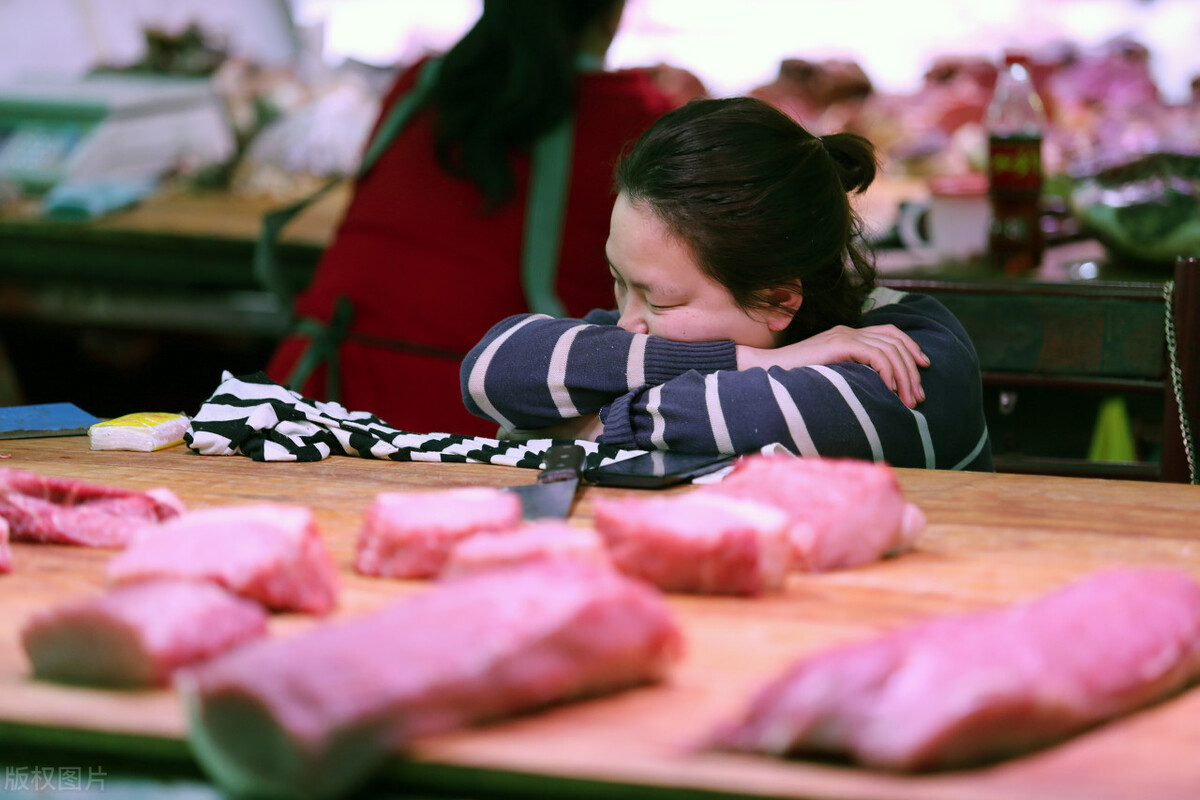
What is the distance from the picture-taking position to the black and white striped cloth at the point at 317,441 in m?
1.28

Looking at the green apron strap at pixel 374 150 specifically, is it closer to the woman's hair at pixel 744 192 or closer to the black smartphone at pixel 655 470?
the woman's hair at pixel 744 192

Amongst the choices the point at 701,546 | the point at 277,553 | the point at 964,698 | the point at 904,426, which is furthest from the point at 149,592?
the point at 904,426

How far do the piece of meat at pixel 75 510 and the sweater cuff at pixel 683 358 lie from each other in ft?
1.71

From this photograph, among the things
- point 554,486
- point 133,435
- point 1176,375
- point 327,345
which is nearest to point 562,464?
point 554,486

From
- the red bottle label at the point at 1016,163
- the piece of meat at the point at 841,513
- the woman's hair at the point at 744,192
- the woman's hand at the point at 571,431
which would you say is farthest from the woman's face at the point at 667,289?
the red bottle label at the point at 1016,163

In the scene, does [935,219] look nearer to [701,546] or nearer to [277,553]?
[701,546]

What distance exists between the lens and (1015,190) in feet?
7.33

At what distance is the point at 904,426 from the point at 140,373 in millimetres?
3022

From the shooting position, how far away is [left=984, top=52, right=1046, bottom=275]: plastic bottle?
86.3 inches

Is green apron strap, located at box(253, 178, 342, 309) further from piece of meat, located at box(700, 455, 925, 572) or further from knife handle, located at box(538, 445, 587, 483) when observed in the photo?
piece of meat, located at box(700, 455, 925, 572)

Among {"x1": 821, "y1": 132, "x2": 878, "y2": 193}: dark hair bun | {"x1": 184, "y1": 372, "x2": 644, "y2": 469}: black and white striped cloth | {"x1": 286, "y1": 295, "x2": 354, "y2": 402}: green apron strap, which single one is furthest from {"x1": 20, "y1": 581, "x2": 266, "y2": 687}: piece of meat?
{"x1": 286, "y1": 295, "x2": 354, "y2": 402}: green apron strap

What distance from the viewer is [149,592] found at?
73 cm

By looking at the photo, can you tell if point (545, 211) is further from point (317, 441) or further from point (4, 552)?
point (4, 552)

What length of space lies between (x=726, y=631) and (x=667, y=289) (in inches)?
25.4
